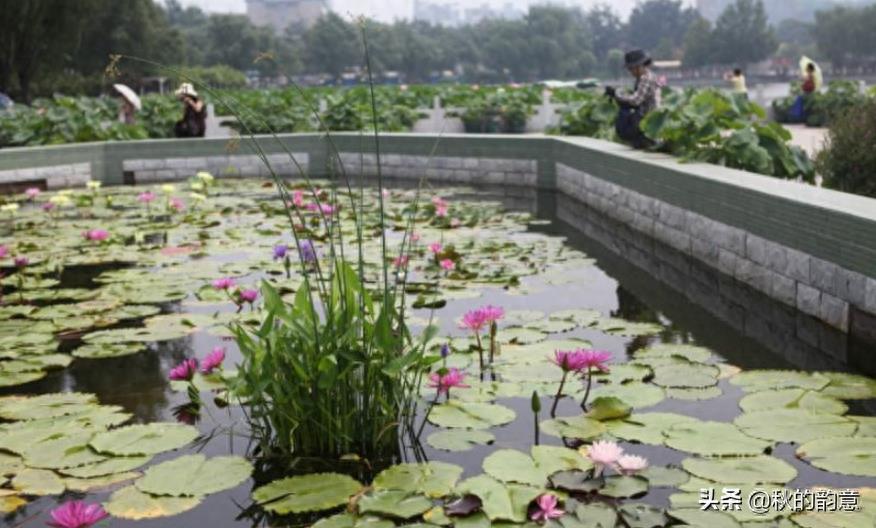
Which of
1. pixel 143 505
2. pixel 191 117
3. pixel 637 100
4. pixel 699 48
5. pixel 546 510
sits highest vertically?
pixel 699 48

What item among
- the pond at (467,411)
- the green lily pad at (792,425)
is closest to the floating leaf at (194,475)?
the pond at (467,411)

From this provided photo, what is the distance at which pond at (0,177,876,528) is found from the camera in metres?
2.84

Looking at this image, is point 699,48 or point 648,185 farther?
point 699,48

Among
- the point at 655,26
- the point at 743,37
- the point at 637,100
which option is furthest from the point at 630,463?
the point at 655,26

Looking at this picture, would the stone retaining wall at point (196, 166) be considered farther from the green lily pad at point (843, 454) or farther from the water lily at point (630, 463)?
the water lily at point (630, 463)

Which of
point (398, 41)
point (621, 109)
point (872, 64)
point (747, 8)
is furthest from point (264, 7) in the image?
point (621, 109)

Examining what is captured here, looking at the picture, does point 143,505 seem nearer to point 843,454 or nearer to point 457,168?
point 843,454

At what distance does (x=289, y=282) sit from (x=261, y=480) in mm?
2971

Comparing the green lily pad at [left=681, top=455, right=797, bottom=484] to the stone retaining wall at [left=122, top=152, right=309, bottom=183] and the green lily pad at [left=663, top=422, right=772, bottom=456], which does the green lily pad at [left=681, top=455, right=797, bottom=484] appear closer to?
the green lily pad at [left=663, top=422, right=772, bottom=456]

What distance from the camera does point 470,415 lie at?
3539 mm

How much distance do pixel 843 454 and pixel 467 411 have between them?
125 cm

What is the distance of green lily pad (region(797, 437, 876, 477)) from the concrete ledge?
52.8 inches

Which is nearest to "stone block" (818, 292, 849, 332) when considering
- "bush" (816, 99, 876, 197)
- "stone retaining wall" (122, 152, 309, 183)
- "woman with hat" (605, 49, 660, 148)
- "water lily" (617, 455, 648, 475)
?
"bush" (816, 99, 876, 197)

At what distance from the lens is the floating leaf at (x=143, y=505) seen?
9.18 ft
